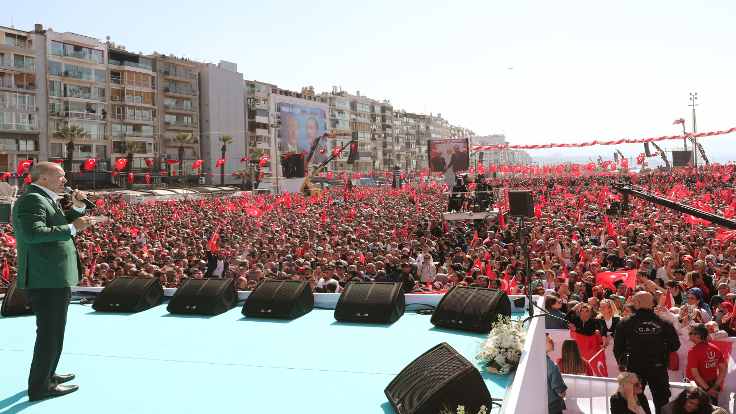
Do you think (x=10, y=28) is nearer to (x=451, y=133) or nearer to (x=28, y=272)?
(x=28, y=272)

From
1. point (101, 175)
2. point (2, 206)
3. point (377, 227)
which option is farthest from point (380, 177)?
point (2, 206)

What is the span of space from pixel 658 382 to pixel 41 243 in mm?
5079

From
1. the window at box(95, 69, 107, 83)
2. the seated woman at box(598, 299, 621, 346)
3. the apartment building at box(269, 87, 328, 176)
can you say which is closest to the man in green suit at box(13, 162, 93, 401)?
the seated woman at box(598, 299, 621, 346)

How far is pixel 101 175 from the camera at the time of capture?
199 ft

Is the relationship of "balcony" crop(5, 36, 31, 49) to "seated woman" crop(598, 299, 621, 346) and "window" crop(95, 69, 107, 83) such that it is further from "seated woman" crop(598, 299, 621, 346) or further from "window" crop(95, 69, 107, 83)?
"seated woman" crop(598, 299, 621, 346)

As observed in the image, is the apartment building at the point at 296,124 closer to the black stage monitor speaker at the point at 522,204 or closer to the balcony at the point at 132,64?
the balcony at the point at 132,64

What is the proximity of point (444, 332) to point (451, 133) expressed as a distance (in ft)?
576

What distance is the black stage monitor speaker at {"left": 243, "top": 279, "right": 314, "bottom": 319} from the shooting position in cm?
574

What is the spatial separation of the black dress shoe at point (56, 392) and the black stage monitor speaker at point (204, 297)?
2.03 meters

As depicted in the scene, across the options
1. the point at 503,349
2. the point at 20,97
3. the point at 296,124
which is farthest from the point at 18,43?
the point at 503,349

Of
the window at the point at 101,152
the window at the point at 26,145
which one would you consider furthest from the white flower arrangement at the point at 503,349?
the window at the point at 101,152

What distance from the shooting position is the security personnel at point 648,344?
536cm

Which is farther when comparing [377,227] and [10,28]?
[10,28]

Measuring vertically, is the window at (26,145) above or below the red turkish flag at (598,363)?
above
